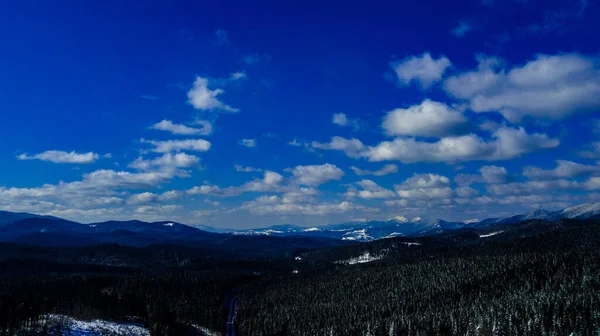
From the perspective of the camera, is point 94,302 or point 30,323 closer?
point 30,323

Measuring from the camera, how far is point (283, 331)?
192875mm

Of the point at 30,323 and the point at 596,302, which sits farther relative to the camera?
the point at 596,302

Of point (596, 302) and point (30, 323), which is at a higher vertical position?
point (30, 323)

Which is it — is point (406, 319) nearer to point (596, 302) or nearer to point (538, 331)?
point (538, 331)

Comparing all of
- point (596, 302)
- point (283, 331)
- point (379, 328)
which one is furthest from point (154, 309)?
point (596, 302)

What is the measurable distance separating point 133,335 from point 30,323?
24738 millimetres

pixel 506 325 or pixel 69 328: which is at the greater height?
pixel 69 328

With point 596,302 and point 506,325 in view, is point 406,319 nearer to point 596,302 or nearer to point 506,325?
point 506,325

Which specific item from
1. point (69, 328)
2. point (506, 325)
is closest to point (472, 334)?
point (506, 325)

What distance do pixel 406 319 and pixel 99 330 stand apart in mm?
135860

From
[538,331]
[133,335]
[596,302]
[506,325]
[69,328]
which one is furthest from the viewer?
[596,302]

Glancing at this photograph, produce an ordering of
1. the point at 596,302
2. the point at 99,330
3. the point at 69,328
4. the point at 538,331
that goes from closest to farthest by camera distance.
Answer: the point at 69,328, the point at 99,330, the point at 538,331, the point at 596,302

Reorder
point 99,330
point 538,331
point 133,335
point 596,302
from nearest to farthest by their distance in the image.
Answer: point 99,330
point 133,335
point 538,331
point 596,302

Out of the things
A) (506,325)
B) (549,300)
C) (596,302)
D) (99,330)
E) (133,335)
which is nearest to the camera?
(99,330)
